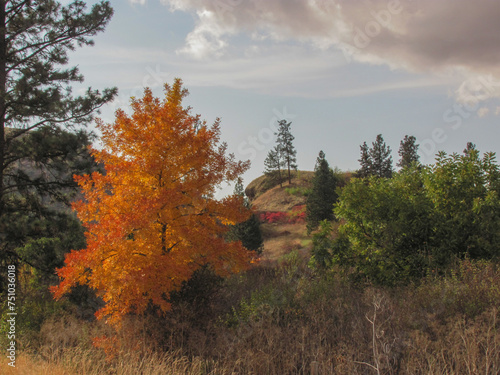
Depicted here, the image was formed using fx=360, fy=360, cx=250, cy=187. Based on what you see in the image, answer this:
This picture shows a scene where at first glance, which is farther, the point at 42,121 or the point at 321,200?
the point at 321,200

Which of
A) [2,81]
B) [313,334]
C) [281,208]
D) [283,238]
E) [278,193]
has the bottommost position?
[283,238]

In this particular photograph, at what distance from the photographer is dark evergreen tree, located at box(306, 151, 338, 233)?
3506 centimetres

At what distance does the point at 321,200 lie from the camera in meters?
35.4

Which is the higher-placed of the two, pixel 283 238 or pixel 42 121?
pixel 42 121

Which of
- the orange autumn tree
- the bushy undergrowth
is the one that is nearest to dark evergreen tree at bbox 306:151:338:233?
the bushy undergrowth

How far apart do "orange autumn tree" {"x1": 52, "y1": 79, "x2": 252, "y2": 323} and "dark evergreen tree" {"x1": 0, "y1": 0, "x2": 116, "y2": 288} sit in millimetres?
3411

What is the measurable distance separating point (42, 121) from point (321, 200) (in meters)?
27.9

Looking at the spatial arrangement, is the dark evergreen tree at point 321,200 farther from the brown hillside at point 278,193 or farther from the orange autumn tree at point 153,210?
the orange autumn tree at point 153,210

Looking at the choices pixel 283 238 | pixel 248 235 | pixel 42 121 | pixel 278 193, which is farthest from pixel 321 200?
pixel 42 121

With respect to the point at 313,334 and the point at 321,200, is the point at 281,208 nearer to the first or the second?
the point at 321,200

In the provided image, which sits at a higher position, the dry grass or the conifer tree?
the conifer tree

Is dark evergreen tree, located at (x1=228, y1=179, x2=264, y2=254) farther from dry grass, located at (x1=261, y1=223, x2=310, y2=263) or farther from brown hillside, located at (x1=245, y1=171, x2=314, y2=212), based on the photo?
brown hillside, located at (x1=245, y1=171, x2=314, y2=212)

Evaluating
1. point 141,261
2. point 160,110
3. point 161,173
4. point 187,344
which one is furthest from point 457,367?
point 160,110

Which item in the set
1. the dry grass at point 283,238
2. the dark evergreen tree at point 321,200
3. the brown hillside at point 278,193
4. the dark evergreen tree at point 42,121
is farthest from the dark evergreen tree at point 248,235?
the brown hillside at point 278,193
